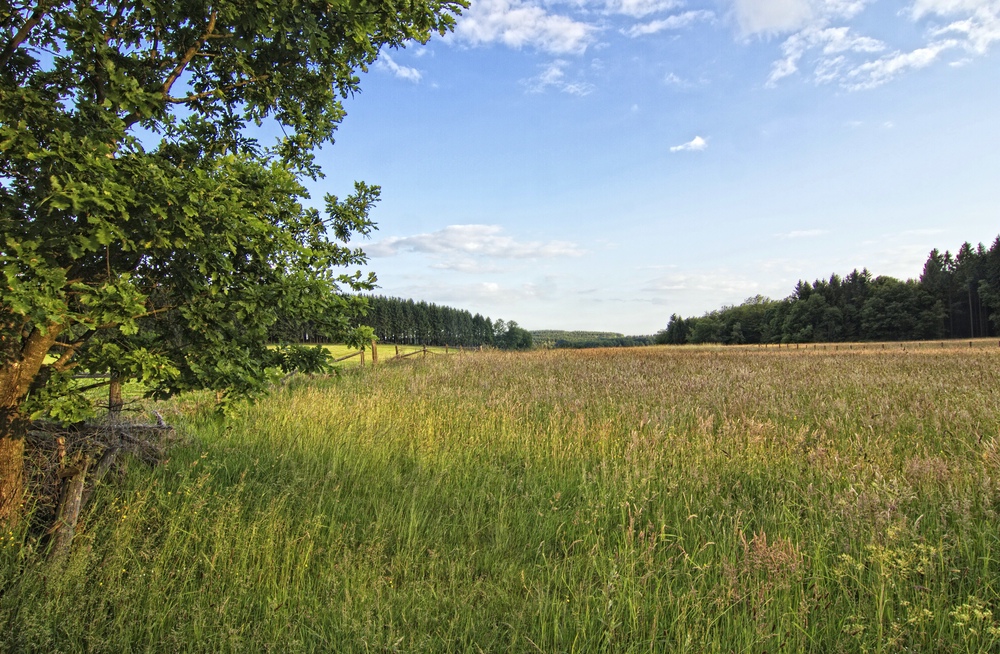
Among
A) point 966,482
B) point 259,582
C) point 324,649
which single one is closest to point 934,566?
point 966,482

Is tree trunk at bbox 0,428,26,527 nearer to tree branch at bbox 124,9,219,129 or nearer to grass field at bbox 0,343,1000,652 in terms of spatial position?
grass field at bbox 0,343,1000,652

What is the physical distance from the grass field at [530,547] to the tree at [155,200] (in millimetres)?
756

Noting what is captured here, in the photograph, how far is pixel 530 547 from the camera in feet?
11.0

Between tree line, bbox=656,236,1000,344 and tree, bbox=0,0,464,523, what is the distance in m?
91.6

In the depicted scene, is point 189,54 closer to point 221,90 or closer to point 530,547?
point 221,90

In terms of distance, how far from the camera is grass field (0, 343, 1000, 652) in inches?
94.0

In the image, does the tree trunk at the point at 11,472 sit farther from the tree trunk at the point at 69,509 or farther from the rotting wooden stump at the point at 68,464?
the tree trunk at the point at 69,509

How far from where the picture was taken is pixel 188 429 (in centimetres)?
538

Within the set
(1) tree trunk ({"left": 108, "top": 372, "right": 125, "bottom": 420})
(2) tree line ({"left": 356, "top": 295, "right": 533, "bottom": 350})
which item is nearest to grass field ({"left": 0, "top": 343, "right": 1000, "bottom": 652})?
(1) tree trunk ({"left": 108, "top": 372, "right": 125, "bottom": 420})

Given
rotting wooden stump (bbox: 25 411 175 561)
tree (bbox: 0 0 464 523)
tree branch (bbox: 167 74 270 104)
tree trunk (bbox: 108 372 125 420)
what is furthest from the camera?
tree trunk (bbox: 108 372 125 420)

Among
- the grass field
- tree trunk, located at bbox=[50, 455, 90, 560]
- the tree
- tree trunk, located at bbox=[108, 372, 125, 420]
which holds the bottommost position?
the grass field

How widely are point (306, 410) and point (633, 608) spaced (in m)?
5.56

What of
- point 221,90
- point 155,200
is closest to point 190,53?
point 221,90

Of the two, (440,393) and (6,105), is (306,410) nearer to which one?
(440,393)
